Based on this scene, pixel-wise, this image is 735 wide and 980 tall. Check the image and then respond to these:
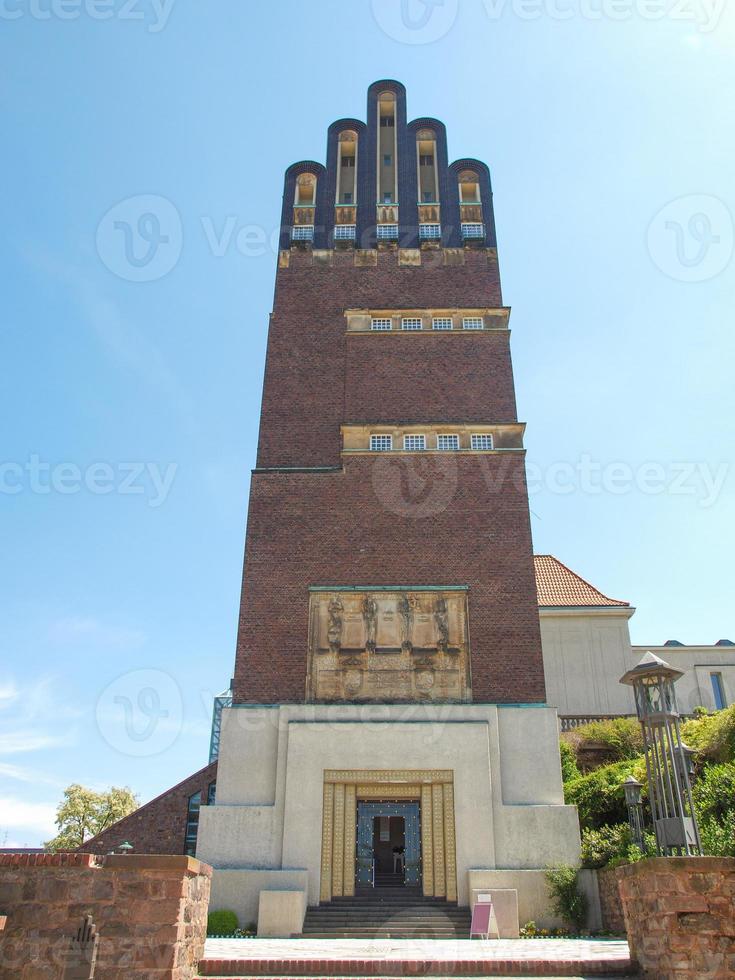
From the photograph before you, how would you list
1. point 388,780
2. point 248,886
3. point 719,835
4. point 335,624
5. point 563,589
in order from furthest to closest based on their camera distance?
point 563,589, point 335,624, point 388,780, point 248,886, point 719,835

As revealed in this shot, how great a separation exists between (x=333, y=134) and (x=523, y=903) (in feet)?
88.8

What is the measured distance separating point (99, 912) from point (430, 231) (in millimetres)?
24633

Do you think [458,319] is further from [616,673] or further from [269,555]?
[616,673]

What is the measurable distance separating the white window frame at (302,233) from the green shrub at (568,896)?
2135cm

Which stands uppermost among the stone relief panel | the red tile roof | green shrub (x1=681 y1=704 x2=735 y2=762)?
the red tile roof

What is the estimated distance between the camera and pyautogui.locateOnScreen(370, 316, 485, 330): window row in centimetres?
2561

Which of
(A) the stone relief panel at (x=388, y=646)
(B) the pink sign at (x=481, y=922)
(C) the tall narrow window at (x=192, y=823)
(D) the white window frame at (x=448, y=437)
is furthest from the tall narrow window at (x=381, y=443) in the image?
(B) the pink sign at (x=481, y=922)

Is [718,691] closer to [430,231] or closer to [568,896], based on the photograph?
[568,896]

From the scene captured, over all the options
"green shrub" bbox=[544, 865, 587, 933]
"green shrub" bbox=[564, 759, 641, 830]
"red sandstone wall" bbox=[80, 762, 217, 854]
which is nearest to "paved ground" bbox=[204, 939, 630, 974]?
"green shrub" bbox=[544, 865, 587, 933]

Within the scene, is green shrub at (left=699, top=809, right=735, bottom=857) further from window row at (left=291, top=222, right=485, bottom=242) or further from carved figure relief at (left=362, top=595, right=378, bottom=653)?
window row at (left=291, top=222, right=485, bottom=242)

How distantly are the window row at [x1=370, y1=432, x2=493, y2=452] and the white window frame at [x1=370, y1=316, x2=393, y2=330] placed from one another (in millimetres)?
4364

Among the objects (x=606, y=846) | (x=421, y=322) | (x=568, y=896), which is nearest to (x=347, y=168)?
(x=421, y=322)

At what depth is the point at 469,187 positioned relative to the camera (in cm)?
2911

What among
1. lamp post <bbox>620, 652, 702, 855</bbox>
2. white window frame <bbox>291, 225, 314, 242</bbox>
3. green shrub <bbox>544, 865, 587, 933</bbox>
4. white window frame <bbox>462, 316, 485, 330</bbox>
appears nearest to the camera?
lamp post <bbox>620, 652, 702, 855</bbox>
